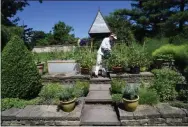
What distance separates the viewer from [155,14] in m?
20.5

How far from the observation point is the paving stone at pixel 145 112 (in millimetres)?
4121

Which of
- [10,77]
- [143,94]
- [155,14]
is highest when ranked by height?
[155,14]

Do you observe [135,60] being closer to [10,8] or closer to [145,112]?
[145,112]

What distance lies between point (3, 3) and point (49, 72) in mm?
10311

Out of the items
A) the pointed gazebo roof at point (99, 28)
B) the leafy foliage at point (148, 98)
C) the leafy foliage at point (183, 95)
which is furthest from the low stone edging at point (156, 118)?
the pointed gazebo roof at point (99, 28)

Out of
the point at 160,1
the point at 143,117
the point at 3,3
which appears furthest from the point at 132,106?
the point at 160,1

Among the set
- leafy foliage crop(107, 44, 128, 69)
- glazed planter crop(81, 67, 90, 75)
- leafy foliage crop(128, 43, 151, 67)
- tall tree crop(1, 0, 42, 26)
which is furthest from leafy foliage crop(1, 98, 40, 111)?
tall tree crop(1, 0, 42, 26)

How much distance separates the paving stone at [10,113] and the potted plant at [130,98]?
230 centimetres

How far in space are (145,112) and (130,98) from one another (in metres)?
0.40

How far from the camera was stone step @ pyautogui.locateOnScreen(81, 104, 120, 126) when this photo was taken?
166 inches

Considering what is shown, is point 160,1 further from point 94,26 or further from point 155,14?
point 94,26

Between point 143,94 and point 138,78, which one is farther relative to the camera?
point 138,78

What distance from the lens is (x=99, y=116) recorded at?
178 inches

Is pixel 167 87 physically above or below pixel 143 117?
above
